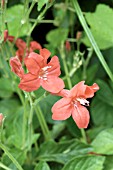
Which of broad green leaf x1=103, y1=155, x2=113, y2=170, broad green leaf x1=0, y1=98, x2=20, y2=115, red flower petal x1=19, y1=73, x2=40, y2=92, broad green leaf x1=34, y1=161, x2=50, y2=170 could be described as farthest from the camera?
broad green leaf x1=0, y1=98, x2=20, y2=115

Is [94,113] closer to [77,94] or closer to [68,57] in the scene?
[68,57]

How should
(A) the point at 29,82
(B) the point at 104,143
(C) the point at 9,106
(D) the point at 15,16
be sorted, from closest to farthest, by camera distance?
(A) the point at 29,82
(B) the point at 104,143
(D) the point at 15,16
(C) the point at 9,106

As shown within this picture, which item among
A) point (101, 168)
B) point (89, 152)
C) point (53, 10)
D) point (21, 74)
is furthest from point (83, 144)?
point (53, 10)

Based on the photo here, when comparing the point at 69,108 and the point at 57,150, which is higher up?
the point at 69,108

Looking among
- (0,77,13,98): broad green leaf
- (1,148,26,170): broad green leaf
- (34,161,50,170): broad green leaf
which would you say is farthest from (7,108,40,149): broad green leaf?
(0,77,13,98): broad green leaf

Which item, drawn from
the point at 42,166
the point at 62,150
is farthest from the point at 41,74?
the point at 62,150

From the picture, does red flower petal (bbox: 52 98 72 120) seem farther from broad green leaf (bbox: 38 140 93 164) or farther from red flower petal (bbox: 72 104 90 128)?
broad green leaf (bbox: 38 140 93 164)

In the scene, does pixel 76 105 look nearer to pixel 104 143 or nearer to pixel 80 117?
pixel 80 117
